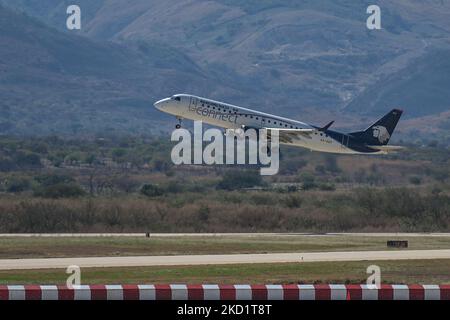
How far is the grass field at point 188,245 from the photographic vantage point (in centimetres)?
5261

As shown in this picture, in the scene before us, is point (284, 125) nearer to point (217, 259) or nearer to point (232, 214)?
point (232, 214)

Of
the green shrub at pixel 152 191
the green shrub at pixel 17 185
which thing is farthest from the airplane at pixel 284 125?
the green shrub at pixel 17 185

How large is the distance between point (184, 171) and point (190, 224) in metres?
60.0

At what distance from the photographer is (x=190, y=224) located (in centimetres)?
7188

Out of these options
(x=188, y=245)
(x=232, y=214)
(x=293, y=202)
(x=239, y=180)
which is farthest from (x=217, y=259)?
(x=239, y=180)

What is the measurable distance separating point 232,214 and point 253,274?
3014 centimetres

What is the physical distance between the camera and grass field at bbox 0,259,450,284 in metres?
42.1

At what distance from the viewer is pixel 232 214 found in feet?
245

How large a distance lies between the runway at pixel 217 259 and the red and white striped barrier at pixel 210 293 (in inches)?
538

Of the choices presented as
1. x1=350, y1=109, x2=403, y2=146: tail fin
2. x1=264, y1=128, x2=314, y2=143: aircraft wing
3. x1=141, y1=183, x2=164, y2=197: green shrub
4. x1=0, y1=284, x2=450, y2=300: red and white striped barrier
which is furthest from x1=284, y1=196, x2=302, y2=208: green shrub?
x1=0, y1=284, x2=450, y2=300: red and white striped barrier

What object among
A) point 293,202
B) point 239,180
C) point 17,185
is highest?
point 239,180

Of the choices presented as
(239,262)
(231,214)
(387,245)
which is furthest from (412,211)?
(239,262)

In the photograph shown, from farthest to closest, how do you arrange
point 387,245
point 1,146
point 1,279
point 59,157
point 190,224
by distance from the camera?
point 1,146 → point 59,157 → point 190,224 → point 387,245 → point 1,279
